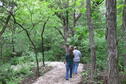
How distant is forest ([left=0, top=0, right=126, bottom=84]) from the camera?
5.13 metres

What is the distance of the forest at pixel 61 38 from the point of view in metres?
5.13

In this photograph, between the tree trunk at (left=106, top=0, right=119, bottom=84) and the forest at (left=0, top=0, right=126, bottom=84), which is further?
the forest at (left=0, top=0, right=126, bottom=84)

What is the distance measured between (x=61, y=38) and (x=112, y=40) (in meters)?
14.4

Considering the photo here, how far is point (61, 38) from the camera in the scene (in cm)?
1930

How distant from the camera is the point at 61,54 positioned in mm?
18641

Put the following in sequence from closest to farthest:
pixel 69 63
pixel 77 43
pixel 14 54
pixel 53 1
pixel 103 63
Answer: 1. pixel 69 63
2. pixel 103 63
3. pixel 53 1
4. pixel 77 43
5. pixel 14 54

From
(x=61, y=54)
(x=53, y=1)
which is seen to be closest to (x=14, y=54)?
(x=61, y=54)

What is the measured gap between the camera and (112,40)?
495 centimetres

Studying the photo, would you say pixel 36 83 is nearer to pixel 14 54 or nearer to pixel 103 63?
pixel 103 63

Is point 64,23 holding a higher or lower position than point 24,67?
higher

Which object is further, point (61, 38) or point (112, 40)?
point (61, 38)

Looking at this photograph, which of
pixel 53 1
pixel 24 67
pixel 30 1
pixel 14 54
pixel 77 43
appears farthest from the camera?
pixel 14 54

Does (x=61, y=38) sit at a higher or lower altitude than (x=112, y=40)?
lower

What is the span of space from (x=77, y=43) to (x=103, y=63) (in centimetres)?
497
